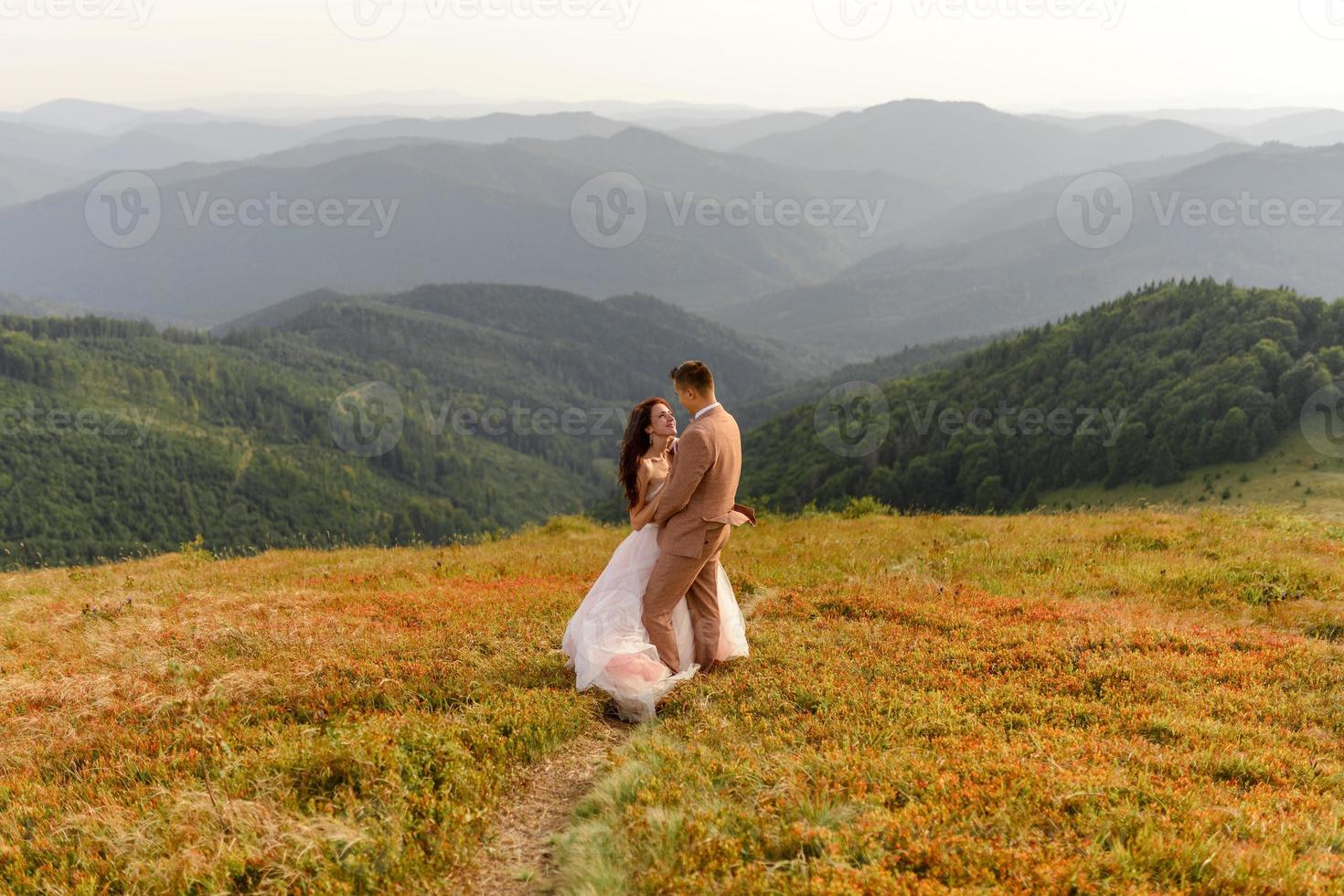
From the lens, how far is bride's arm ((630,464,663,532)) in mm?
8308

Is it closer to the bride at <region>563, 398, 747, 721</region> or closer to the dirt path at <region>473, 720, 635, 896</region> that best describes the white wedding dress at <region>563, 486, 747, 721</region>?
the bride at <region>563, 398, 747, 721</region>

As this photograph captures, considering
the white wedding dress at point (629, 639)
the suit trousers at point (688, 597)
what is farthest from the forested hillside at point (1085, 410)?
the white wedding dress at point (629, 639)

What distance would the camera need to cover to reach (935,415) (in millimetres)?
93188

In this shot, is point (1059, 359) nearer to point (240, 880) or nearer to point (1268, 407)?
point (1268, 407)

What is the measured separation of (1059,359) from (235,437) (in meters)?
181

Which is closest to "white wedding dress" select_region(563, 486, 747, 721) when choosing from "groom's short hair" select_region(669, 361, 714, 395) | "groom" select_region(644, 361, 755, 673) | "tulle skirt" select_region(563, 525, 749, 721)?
"tulle skirt" select_region(563, 525, 749, 721)

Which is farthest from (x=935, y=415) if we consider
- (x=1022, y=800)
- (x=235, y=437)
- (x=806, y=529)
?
(x=235, y=437)

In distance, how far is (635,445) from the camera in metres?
8.38

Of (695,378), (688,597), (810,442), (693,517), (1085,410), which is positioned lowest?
(810,442)

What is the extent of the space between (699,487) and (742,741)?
259 cm

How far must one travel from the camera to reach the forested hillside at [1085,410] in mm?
55062

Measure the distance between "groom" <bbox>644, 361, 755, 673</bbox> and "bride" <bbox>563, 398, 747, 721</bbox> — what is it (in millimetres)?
200

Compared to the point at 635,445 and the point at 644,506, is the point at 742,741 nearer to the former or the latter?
the point at 644,506

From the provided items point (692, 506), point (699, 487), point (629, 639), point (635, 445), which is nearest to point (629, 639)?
point (629, 639)
